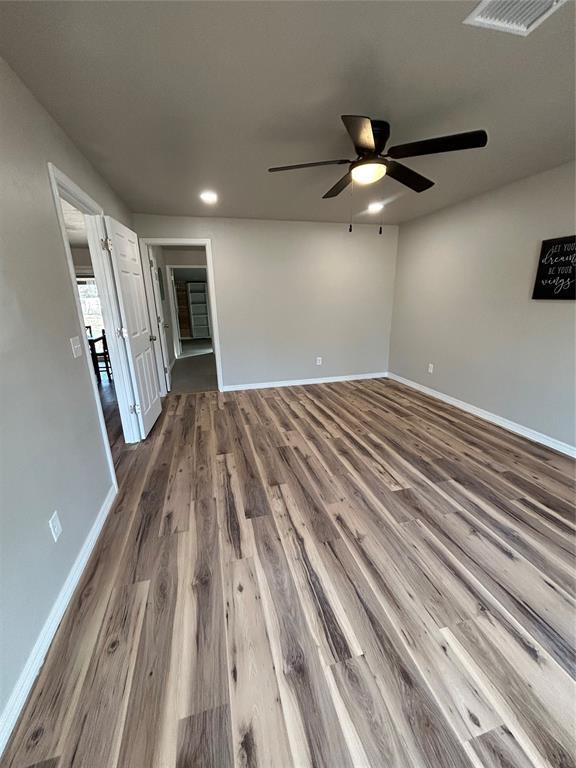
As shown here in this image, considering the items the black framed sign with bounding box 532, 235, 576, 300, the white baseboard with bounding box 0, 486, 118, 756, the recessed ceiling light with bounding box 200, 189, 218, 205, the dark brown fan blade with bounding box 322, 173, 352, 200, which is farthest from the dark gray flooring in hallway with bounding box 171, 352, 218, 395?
the black framed sign with bounding box 532, 235, 576, 300

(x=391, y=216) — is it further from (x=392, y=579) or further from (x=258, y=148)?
(x=392, y=579)

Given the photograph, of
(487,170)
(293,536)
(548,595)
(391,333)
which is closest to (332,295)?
(391,333)

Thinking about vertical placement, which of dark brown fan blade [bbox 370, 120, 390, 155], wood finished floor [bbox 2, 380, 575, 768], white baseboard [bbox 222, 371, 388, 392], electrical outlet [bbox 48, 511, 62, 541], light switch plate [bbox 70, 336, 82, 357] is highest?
dark brown fan blade [bbox 370, 120, 390, 155]

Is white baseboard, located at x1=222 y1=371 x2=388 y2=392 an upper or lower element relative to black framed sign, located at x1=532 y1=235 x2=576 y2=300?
lower

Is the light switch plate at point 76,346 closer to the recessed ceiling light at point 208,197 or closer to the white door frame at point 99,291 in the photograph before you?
the white door frame at point 99,291

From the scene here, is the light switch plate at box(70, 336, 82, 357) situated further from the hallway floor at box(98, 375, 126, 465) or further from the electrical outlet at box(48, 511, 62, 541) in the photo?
the hallway floor at box(98, 375, 126, 465)

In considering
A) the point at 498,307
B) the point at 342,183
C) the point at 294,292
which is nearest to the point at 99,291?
the point at 342,183

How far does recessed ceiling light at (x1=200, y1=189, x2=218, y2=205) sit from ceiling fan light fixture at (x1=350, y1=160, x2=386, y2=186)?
→ 5.65 ft

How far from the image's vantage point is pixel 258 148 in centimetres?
215

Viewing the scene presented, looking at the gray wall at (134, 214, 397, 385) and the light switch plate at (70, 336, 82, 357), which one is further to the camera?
the gray wall at (134, 214, 397, 385)

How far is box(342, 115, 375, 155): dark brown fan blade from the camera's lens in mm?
1427

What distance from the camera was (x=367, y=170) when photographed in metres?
1.87

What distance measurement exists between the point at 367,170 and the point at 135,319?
8.20 ft

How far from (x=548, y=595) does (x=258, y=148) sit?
323 cm
